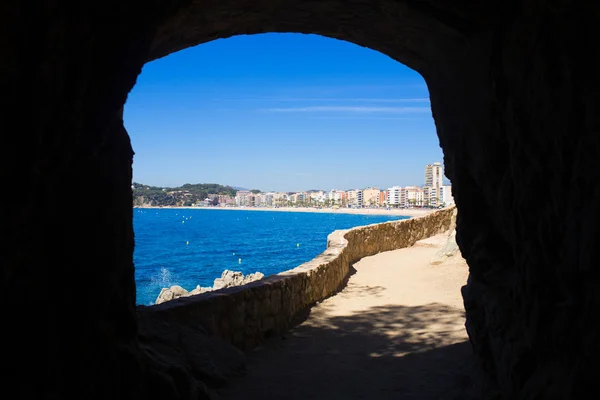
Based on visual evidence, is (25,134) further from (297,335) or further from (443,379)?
(297,335)

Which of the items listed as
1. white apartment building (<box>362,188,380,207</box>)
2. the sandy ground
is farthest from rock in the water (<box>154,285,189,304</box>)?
white apartment building (<box>362,188,380,207</box>)

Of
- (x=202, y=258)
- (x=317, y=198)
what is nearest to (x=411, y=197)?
(x=317, y=198)

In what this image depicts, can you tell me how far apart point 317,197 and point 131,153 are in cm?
19044

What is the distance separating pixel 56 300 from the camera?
2.48 meters

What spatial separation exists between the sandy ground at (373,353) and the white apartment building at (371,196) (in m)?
162

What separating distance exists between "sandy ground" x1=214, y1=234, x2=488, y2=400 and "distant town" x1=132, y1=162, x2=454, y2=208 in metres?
101

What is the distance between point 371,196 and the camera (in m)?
176

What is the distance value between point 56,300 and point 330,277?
7254mm

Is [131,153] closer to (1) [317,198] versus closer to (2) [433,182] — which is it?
(2) [433,182]

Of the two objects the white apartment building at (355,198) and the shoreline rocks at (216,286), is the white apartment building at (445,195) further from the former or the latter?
the shoreline rocks at (216,286)

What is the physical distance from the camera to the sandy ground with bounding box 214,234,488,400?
14.4 ft

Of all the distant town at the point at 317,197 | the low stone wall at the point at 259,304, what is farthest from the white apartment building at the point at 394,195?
the low stone wall at the point at 259,304

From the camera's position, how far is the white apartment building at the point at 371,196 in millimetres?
171125

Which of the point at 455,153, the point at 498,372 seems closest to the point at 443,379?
the point at 498,372
